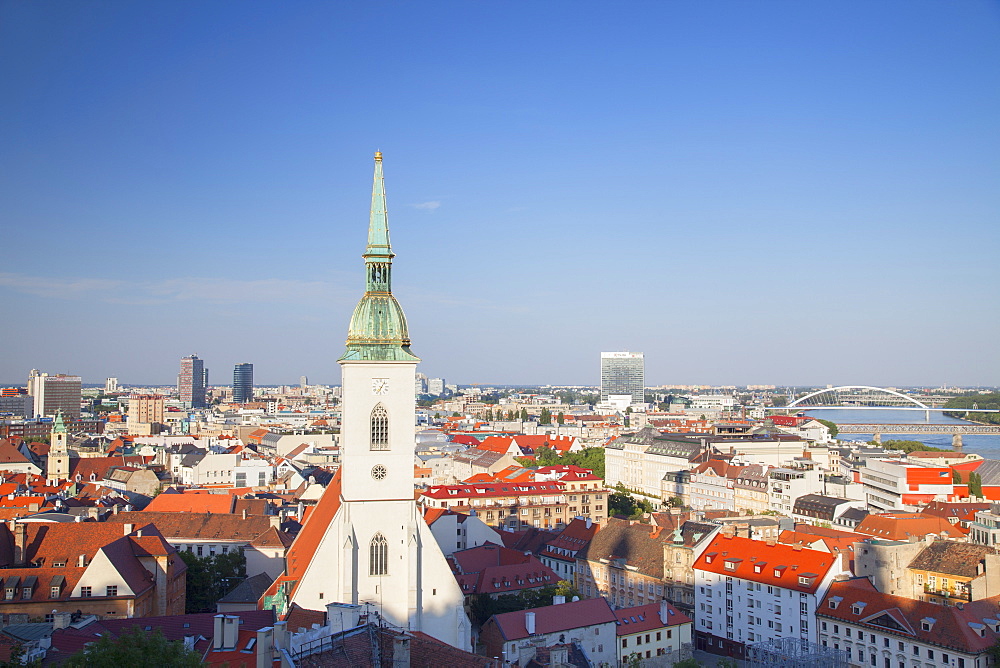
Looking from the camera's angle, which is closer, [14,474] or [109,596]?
[109,596]

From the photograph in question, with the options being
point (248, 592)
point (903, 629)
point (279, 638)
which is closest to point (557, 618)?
point (248, 592)

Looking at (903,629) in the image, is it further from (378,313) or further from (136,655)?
(136,655)

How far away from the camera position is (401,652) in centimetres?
2292

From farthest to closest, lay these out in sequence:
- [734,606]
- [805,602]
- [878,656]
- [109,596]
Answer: [734,606] → [805,602] → [878,656] → [109,596]

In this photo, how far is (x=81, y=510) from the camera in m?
68.1

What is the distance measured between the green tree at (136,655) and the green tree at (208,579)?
3096 centimetres

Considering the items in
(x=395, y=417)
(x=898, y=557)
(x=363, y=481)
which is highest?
(x=395, y=417)

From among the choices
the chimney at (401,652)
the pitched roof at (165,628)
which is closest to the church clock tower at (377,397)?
the pitched roof at (165,628)

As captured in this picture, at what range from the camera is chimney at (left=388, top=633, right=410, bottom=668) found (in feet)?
75.0

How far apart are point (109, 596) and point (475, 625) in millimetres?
18930

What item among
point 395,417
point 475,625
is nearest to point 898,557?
point 475,625

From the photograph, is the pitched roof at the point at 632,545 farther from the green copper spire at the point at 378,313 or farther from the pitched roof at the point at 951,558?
the green copper spire at the point at 378,313

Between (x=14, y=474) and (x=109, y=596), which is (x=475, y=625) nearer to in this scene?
(x=109, y=596)

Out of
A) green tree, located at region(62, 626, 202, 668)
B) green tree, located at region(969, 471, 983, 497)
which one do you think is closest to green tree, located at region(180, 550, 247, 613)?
green tree, located at region(62, 626, 202, 668)
